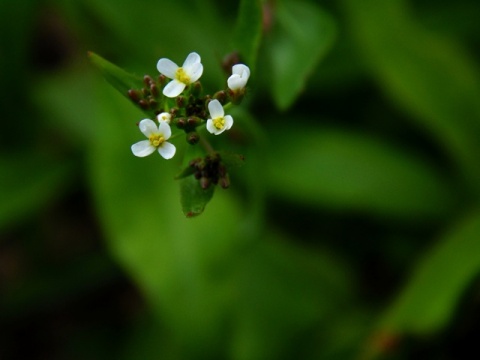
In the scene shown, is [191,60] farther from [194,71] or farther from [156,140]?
[156,140]

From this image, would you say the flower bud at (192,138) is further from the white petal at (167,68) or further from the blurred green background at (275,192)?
the blurred green background at (275,192)

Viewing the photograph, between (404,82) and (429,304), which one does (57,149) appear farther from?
(429,304)

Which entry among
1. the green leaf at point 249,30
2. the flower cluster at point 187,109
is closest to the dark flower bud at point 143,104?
the flower cluster at point 187,109

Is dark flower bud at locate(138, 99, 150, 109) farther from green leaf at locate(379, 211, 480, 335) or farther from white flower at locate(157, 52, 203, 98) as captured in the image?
green leaf at locate(379, 211, 480, 335)

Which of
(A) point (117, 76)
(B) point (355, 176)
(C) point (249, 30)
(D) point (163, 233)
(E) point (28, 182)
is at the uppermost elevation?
(E) point (28, 182)

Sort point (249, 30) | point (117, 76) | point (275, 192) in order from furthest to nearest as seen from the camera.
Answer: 1. point (275, 192)
2. point (249, 30)
3. point (117, 76)

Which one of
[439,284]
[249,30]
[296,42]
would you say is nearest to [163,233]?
[296,42]

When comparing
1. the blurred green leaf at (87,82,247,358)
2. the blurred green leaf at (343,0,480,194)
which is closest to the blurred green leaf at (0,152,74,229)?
the blurred green leaf at (87,82,247,358)
